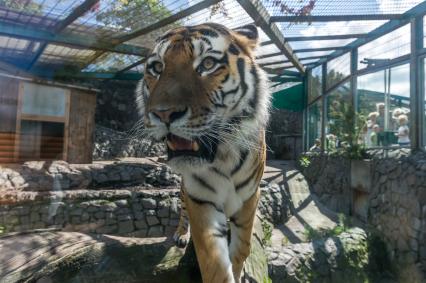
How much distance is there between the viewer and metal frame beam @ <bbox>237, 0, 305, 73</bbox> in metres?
4.35

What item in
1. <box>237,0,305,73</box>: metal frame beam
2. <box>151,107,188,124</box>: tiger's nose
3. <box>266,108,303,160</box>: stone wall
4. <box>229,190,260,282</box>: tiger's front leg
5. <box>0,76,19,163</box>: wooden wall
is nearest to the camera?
<box>151,107,188,124</box>: tiger's nose

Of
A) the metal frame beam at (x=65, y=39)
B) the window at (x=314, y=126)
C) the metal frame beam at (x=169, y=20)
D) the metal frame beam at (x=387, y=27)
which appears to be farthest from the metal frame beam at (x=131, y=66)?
the window at (x=314, y=126)

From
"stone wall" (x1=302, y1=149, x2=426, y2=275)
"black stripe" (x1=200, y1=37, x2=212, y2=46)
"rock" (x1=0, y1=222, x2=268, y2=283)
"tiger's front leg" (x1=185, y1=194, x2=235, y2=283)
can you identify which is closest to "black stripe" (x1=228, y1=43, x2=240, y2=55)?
"black stripe" (x1=200, y1=37, x2=212, y2=46)

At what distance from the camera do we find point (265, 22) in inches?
200

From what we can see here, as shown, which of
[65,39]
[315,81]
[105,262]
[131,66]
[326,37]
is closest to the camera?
[105,262]

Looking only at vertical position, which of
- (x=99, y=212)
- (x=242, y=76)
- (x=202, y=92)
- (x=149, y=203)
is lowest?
(x=99, y=212)

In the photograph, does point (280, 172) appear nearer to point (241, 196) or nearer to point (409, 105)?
point (409, 105)

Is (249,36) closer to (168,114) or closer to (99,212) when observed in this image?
(168,114)

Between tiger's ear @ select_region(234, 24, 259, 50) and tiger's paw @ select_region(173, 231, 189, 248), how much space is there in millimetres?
1551

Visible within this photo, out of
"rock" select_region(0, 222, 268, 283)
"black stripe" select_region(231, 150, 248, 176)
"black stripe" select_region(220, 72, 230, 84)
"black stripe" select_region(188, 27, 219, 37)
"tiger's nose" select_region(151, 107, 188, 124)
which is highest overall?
"black stripe" select_region(188, 27, 219, 37)

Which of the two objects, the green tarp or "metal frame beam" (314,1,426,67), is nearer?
"metal frame beam" (314,1,426,67)

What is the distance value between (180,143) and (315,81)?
9.47 m

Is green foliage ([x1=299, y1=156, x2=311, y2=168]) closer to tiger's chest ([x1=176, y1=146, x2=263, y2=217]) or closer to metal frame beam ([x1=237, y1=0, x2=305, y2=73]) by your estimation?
metal frame beam ([x1=237, y1=0, x2=305, y2=73])

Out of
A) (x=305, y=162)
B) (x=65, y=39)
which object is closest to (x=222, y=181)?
(x=65, y=39)
